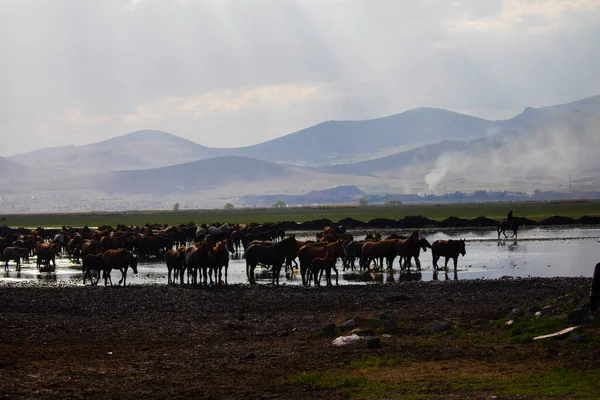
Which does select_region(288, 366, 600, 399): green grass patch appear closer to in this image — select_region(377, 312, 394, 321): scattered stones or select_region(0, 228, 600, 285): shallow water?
select_region(377, 312, 394, 321): scattered stones

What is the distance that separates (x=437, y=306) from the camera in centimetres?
2359

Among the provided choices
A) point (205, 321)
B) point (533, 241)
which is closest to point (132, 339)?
point (205, 321)

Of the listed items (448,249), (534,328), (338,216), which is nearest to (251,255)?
(448,249)

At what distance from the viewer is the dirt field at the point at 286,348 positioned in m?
14.2

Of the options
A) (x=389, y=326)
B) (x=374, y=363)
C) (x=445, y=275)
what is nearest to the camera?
(x=374, y=363)

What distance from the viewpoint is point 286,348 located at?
711 inches

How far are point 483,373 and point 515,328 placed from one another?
363 centimetres

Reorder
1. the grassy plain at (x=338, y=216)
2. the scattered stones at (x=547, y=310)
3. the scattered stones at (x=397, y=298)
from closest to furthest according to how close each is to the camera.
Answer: the scattered stones at (x=547, y=310) < the scattered stones at (x=397, y=298) < the grassy plain at (x=338, y=216)

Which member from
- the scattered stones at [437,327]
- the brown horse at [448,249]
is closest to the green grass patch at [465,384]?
the scattered stones at [437,327]

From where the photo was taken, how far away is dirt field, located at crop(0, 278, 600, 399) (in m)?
14.2

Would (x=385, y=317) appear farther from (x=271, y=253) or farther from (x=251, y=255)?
(x=251, y=255)

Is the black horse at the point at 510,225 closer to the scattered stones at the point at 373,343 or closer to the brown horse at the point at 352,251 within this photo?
the brown horse at the point at 352,251

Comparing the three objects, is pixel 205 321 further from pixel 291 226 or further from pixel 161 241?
pixel 291 226

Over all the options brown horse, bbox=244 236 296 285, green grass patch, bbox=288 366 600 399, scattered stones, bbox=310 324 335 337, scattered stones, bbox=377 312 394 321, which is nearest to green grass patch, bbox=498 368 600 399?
green grass patch, bbox=288 366 600 399
